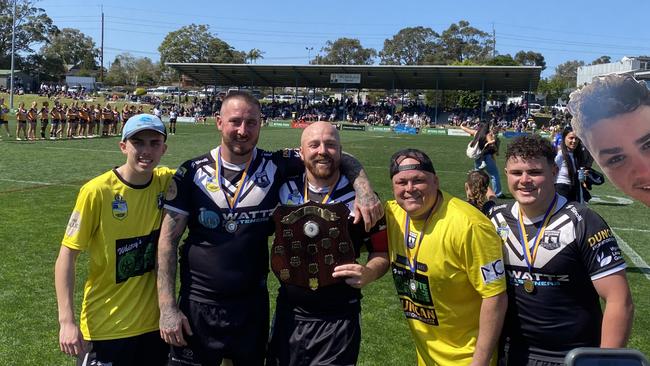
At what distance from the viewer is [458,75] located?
56.8 meters

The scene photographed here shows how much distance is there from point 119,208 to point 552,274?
7.78 feet

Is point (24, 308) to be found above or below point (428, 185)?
below

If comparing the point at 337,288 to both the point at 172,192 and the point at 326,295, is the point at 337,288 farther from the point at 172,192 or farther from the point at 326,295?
the point at 172,192

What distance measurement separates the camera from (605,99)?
1.09m

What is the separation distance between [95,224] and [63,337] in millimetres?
628

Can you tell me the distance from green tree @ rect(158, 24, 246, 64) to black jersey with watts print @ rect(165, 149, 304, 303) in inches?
4155

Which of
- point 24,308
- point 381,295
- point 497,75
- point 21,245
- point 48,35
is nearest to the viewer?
point 24,308

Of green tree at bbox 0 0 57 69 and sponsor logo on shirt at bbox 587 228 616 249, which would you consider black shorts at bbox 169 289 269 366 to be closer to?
sponsor logo on shirt at bbox 587 228 616 249

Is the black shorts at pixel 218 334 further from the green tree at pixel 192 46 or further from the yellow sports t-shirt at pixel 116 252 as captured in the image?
the green tree at pixel 192 46

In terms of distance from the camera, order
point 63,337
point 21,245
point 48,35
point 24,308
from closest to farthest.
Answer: point 63,337, point 24,308, point 21,245, point 48,35

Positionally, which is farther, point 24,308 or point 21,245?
point 21,245

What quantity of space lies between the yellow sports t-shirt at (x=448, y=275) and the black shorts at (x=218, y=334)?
35.8 inches

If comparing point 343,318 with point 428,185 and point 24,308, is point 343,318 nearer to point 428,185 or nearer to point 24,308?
point 428,185

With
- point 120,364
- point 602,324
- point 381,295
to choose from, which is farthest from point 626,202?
point 120,364
